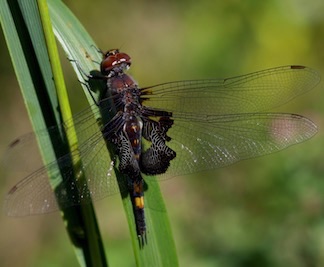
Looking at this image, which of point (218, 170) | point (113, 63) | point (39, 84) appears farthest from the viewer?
point (218, 170)

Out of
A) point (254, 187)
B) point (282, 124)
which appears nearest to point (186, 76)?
point (254, 187)

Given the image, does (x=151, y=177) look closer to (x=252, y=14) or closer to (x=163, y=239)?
(x=163, y=239)

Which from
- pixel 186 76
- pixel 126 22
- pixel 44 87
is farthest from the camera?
pixel 126 22

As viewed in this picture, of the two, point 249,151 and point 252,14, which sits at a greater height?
point 252,14

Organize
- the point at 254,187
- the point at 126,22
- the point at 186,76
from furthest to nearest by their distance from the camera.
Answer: the point at 126,22 → the point at 186,76 → the point at 254,187

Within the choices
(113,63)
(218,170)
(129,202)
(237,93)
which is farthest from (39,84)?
(218,170)

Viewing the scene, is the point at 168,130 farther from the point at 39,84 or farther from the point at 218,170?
the point at 218,170

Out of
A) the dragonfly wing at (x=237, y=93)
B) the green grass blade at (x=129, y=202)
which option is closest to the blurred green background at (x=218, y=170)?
the dragonfly wing at (x=237, y=93)
